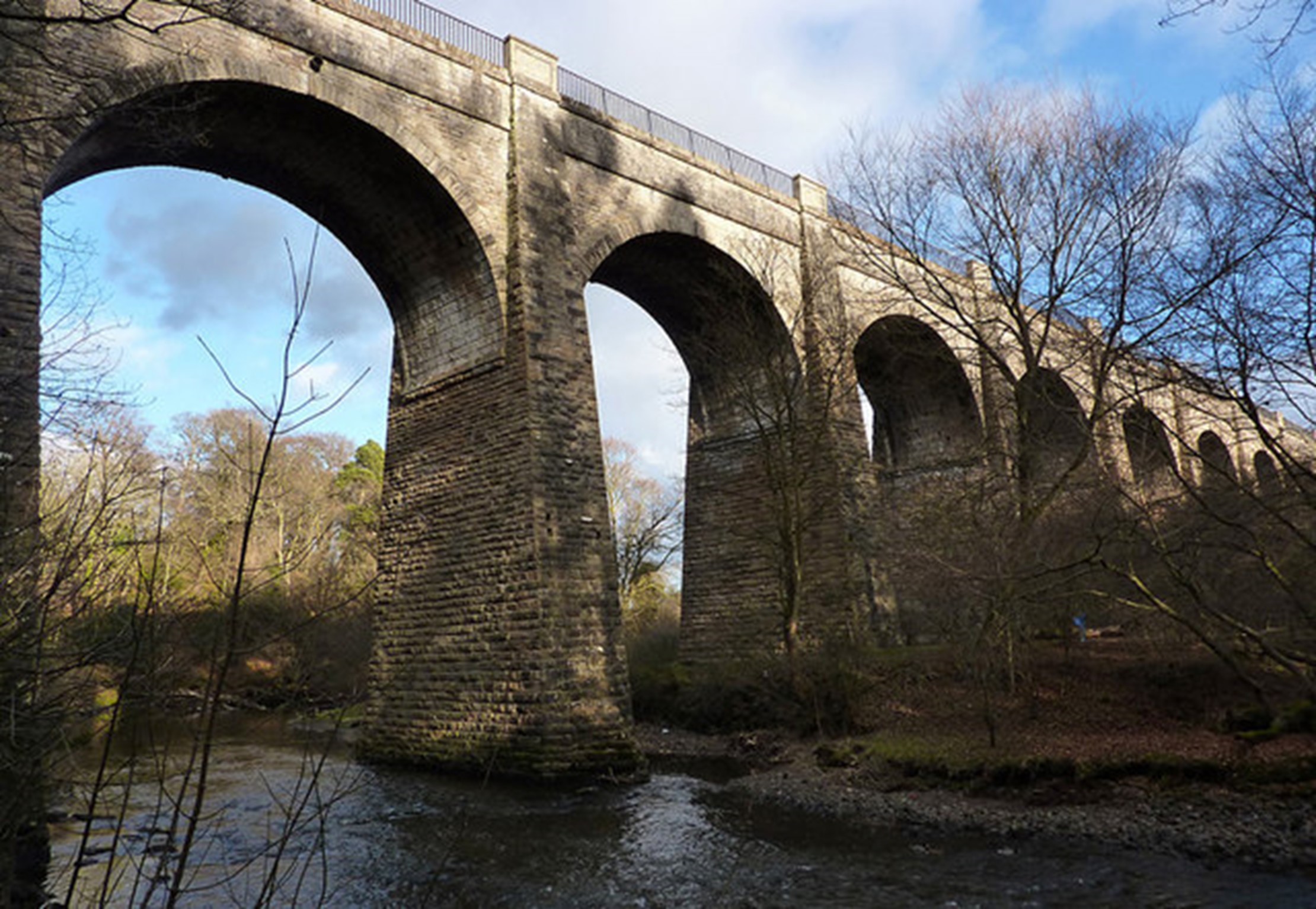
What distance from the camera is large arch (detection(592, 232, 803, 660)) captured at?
16594 mm

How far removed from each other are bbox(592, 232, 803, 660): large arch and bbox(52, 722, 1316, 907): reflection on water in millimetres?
6906

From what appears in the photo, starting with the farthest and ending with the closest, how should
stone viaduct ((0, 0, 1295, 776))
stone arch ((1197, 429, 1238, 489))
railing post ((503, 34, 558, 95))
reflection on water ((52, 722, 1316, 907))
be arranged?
railing post ((503, 34, 558, 95)) < stone viaduct ((0, 0, 1295, 776)) < reflection on water ((52, 722, 1316, 907)) < stone arch ((1197, 429, 1238, 489))

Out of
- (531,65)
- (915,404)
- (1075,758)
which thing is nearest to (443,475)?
(531,65)

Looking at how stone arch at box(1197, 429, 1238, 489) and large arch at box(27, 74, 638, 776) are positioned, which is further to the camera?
large arch at box(27, 74, 638, 776)

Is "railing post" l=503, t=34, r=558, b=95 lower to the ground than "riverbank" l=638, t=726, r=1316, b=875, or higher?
higher

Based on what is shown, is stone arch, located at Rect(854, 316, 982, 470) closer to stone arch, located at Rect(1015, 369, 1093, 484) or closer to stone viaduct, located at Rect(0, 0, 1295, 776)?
stone viaduct, located at Rect(0, 0, 1295, 776)

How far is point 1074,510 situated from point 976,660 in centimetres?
359

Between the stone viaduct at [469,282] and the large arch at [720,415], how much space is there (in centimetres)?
15

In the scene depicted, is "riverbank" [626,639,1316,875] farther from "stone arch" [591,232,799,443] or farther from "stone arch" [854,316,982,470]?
"stone arch" [854,316,982,470]

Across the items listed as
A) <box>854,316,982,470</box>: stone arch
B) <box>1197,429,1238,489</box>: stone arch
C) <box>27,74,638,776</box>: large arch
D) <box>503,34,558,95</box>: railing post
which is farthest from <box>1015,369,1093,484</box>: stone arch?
<box>503,34,558,95</box>: railing post

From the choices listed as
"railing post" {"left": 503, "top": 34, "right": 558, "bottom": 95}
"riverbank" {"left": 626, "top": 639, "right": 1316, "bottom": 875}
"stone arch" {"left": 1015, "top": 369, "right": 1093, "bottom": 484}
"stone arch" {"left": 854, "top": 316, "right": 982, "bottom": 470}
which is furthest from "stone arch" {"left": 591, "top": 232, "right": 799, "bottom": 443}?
"riverbank" {"left": 626, "top": 639, "right": 1316, "bottom": 875}

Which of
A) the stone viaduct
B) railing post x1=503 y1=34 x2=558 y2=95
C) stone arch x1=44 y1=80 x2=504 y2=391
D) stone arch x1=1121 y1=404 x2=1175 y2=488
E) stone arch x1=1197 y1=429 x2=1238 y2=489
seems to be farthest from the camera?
railing post x1=503 y1=34 x2=558 y2=95

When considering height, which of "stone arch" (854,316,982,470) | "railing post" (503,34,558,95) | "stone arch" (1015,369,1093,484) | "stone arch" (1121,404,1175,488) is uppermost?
"railing post" (503,34,558,95)

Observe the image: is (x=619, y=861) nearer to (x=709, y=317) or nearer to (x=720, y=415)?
(x=720, y=415)
